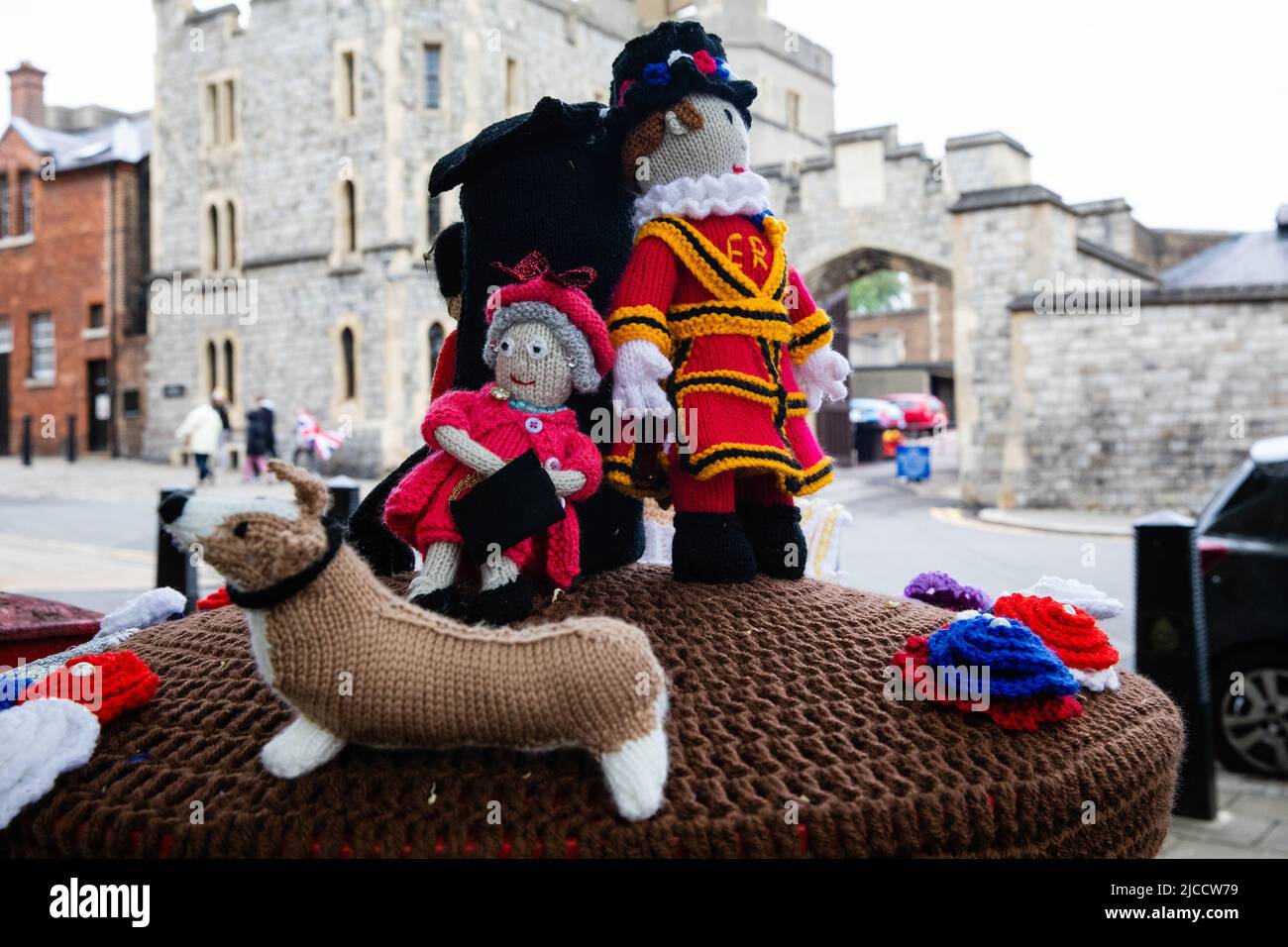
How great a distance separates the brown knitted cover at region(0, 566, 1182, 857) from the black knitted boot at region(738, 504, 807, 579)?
26cm

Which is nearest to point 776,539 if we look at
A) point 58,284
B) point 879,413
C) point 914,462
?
point 914,462

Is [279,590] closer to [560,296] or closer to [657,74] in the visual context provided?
[560,296]

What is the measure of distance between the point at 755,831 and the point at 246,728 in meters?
0.75

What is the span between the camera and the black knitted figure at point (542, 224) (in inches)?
72.1

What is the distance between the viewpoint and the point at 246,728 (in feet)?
4.86

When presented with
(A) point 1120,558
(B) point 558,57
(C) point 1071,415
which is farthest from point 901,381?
(A) point 1120,558

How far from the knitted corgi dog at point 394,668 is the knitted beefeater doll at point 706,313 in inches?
22.8

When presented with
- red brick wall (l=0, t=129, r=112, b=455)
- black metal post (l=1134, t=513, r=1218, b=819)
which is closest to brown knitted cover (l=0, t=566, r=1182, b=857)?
black metal post (l=1134, t=513, r=1218, b=819)

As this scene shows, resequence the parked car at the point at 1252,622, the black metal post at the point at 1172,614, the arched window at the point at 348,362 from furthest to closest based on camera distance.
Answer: the arched window at the point at 348,362
the parked car at the point at 1252,622
the black metal post at the point at 1172,614

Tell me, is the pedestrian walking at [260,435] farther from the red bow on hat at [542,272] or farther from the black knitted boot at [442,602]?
the black knitted boot at [442,602]

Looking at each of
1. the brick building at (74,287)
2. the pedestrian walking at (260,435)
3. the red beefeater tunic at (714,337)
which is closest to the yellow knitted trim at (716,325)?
the red beefeater tunic at (714,337)

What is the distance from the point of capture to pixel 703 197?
1968mm
